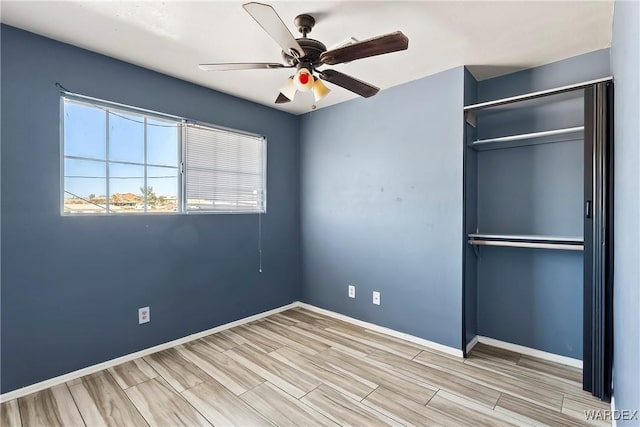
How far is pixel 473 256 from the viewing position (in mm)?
2791

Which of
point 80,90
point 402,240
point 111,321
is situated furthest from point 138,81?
point 402,240

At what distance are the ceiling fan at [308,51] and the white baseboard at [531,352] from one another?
243 cm

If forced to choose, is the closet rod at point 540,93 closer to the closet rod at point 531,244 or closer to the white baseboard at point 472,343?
the closet rod at point 531,244

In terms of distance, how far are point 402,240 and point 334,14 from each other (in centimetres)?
199

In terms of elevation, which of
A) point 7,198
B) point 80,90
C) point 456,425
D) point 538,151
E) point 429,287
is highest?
point 80,90

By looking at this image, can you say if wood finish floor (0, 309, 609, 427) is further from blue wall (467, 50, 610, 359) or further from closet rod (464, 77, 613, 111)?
closet rod (464, 77, 613, 111)

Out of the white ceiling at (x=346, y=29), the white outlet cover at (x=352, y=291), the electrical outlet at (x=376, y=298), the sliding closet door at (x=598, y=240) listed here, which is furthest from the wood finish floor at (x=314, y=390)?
the white ceiling at (x=346, y=29)

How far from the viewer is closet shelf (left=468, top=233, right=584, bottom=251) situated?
7.18ft

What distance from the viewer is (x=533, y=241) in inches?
92.1

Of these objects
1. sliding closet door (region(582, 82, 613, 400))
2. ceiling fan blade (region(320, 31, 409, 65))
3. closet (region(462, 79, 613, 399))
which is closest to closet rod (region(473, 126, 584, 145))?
closet (region(462, 79, 613, 399))

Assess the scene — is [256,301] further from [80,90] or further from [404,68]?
[404,68]

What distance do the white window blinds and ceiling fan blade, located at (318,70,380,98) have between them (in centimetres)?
155

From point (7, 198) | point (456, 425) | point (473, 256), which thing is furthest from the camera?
point (473, 256)

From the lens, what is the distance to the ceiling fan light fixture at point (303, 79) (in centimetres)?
184
